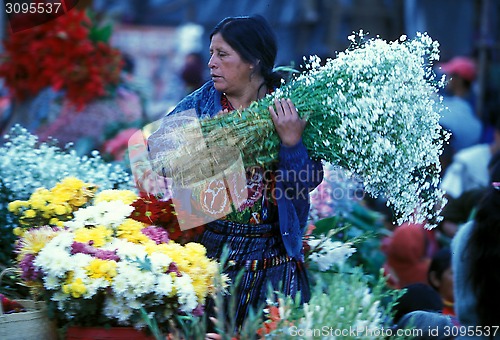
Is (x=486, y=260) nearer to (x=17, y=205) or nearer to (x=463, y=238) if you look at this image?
(x=463, y=238)

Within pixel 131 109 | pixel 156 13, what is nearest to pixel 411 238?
pixel 131 109

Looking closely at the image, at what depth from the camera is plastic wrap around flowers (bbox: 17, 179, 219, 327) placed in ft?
8.89

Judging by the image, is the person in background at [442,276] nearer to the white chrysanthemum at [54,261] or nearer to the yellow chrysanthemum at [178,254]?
the yellow chrysanthemum at [178,254]

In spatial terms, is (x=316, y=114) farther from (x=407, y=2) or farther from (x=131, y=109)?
(x=407, y=2)

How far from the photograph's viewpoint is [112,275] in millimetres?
2719

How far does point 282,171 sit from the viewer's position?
3.14 meters

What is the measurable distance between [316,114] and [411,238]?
2095 mm

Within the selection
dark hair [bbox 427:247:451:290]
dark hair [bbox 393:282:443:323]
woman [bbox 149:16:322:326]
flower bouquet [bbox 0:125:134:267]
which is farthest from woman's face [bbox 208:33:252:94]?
dark hair [bbox 427:247:451:290]

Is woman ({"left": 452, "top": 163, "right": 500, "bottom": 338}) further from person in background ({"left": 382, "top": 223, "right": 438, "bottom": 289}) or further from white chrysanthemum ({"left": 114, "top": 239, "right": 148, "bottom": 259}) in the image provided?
person in background ({"left": 382, "top": 223, "right": 438, "bottom": 289})

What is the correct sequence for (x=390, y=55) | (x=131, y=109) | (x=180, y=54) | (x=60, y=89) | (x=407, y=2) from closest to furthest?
(x=390, y=55) → (x=60, y=89) → (x=131, y=109) → (x=407, y=2) → (x=180, y=54)

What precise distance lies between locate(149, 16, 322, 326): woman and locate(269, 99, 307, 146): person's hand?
144mm

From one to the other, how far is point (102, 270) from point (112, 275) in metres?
0.04

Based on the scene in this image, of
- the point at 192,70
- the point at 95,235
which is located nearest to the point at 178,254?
the point at 95,235

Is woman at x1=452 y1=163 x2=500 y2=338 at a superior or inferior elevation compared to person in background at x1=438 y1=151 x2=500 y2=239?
inferior
